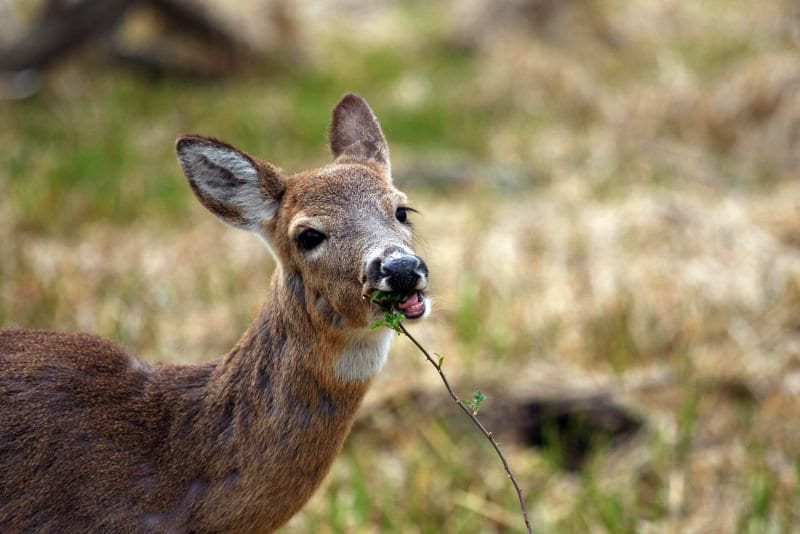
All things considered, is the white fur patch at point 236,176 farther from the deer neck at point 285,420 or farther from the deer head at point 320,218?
the deer neck at point 285,420

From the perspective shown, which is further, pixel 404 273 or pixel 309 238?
pixel 309 238

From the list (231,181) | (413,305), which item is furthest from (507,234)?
(413,305)

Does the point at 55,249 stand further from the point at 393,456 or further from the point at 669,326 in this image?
the point at 669,326

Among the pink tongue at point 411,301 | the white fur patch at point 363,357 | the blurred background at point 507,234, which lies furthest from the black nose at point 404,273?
the blurred background at point 507,234

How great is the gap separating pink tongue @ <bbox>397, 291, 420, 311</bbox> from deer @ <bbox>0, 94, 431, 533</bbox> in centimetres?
1

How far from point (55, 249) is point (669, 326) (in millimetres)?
3922

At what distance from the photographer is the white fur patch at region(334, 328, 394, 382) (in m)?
3.59

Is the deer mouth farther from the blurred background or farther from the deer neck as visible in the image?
the blurred background

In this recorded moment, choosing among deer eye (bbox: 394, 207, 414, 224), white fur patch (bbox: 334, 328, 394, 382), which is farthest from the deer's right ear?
white fur patch (bbox: 334, 328, 394, 382)

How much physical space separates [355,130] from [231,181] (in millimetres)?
639

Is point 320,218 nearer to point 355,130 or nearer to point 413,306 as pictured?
point 413,306

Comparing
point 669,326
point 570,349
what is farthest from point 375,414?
point 669,326

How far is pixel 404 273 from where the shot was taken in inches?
127

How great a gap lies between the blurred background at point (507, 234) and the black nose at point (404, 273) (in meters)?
1.16
